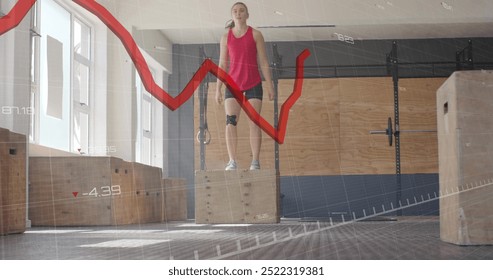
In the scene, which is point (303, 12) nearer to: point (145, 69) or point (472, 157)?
point (145, 69)

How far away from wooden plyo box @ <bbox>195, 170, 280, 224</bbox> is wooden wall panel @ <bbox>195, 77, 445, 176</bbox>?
7.97 feet

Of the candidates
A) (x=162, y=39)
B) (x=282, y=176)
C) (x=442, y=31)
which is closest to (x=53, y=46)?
(x=162, y=39)

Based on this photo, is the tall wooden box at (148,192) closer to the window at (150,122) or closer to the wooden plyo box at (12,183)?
the window at (150,122)

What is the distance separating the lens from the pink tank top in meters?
2.25

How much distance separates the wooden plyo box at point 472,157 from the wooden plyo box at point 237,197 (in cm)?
110

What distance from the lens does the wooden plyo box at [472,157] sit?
4.38 ft

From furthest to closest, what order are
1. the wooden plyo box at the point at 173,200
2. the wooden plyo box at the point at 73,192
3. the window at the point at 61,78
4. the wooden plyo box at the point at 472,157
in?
the wooden plyo box at the point at 173,200, the window at the point at 61,78, the wooden plyo box at the point at 73,192, the wooden plyo box at the point at 472,157

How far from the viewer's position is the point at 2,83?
2900 millimetres

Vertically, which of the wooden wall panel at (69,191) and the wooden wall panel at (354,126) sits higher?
the wooden wall panel at (354,126)

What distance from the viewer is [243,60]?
7.52 ft

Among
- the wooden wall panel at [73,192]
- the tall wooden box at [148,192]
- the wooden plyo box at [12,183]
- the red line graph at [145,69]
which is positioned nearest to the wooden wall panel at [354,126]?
the tall wooden box at [148,192]

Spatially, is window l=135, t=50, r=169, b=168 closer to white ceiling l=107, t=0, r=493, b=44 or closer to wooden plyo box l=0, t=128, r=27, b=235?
white ceiling l=107, t=0, r=493, b=44

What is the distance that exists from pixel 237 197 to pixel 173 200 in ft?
5.96

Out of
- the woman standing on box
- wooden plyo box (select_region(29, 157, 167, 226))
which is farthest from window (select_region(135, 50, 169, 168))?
the woman standing on box
